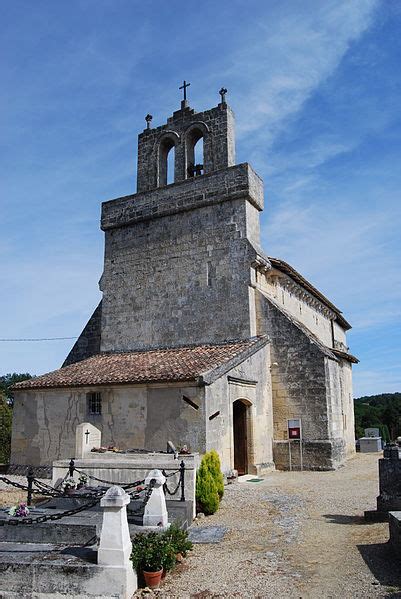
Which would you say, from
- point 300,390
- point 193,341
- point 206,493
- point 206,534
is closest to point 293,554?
point 206,534

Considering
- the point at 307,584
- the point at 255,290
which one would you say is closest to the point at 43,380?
the point at 255,290

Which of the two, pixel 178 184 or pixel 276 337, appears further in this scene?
pixel 178 184

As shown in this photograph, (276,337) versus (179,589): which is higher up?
(276,337)

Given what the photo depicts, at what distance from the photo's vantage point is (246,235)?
726 inches

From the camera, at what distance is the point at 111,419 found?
15.7 metres

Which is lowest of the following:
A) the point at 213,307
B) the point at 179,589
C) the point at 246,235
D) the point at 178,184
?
the point at 179,589

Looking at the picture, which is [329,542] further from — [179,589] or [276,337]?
[276,337]

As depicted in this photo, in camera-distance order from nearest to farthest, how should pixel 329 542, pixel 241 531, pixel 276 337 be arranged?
1. pixel 329 542
2. pixel 241 531
3. pixel 276 337

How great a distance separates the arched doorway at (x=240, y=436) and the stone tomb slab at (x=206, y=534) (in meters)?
6.86

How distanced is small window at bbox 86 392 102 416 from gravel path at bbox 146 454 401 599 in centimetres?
553

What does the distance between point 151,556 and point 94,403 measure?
9.97m

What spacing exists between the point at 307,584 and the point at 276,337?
39.0 feet

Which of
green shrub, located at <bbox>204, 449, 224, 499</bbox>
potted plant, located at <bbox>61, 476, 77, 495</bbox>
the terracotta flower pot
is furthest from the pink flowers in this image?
green shrub, located at <bbox>204, 449, 224, 499</bbox>

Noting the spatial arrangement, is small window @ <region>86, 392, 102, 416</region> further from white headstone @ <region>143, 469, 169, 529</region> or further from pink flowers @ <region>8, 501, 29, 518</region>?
white headstone @ <region>143, 469, 169, 529</region>
